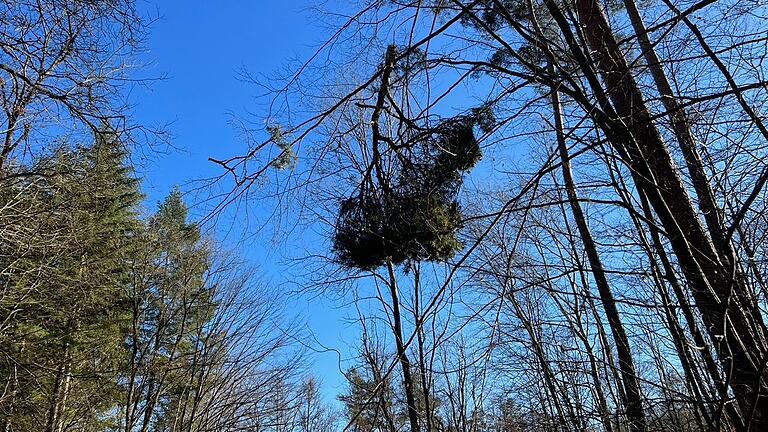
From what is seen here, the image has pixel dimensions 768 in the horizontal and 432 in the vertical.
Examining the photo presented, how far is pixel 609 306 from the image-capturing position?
112 inches

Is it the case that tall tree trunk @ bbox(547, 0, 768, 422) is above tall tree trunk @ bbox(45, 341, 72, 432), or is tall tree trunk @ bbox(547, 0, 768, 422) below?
below

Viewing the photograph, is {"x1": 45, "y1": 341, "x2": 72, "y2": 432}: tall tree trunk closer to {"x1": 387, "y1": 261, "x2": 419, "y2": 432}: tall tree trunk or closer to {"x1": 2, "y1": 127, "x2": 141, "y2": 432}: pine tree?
{"x1": 2, "y1": 127, "x2": 141, "y2": 432}: pine tree

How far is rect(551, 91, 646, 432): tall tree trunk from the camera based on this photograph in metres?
1.67

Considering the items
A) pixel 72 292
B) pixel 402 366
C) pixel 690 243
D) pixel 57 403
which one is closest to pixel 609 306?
pixel 690 243

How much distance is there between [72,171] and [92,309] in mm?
6763

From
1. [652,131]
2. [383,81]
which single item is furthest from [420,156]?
[652,131]

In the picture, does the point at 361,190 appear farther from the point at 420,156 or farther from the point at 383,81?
the point at 383,81

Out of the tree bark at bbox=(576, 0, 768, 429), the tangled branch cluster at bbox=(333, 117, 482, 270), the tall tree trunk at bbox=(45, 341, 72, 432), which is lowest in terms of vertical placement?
the tree bark at bbox=(576, 0, 768, 429)

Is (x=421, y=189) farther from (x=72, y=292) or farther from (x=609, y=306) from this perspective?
(x=72, y=292)

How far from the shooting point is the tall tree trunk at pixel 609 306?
1674 millimetres

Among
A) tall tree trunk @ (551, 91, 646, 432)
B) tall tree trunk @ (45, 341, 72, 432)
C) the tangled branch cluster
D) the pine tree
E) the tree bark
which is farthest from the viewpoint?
tall tree trunk @ (45, 341, 72, 432)

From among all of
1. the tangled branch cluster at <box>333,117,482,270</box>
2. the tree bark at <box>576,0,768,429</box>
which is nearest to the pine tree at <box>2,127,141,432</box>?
the tangled branch cluster at <box>333,117,482,270</box>

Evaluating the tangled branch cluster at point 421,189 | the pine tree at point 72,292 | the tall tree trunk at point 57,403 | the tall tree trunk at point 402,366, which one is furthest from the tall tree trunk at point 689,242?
the tall tree trunk at point 57,403

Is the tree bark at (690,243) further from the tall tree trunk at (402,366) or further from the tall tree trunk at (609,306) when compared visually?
the tall tree trunk at (402,366)
